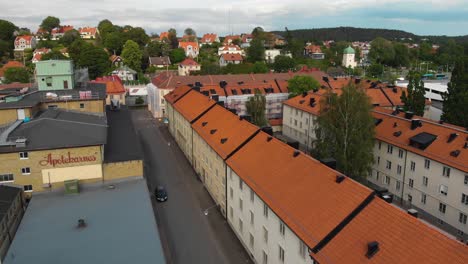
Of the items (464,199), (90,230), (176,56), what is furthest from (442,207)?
(176,56)

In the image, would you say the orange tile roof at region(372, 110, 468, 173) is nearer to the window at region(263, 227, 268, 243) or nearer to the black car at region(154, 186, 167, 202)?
the window at region(263, 227, 268, 243)

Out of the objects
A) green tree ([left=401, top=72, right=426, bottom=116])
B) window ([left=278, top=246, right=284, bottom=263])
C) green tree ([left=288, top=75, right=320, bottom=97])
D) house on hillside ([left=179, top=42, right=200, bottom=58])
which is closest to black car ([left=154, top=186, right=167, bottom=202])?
window ([left=278, top=246, right=284, bottom=263])

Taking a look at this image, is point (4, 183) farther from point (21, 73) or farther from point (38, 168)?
point (21, 73)

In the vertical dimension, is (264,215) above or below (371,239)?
below

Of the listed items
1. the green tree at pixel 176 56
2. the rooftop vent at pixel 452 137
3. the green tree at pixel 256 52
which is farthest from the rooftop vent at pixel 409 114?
the green tree at pixel 176 56

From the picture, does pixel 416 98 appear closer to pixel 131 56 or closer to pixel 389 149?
pixel 389 149

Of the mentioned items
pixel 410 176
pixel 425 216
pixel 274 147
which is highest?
pixel 274 147

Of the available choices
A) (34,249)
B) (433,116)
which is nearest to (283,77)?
(433,116)
